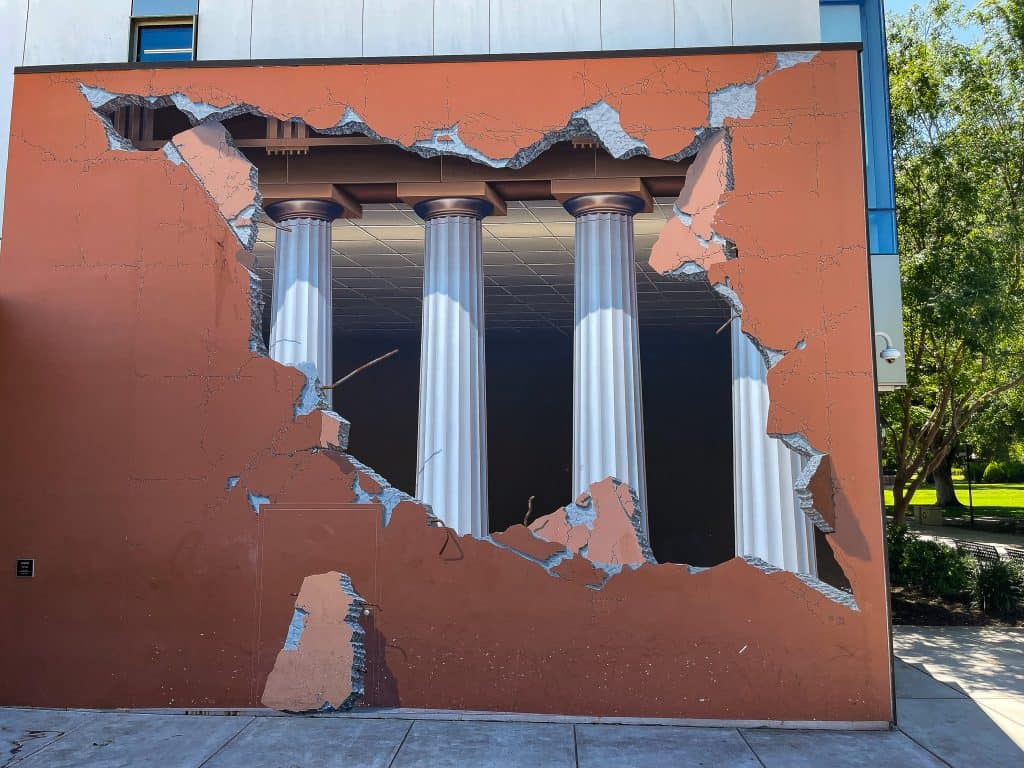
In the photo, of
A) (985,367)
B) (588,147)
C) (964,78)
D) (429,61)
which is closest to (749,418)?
(588,147)

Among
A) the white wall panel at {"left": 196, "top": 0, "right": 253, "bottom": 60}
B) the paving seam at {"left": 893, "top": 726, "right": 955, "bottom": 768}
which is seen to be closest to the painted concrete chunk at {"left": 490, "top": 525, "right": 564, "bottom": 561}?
the paving seam at {"left": 893, "top": 726, "right": 955, "bottom": 768}

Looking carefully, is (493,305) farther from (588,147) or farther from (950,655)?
(950,655)

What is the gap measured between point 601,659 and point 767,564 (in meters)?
1.58

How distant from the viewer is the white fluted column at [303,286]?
8195 mm

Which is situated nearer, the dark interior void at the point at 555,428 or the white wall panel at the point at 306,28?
the white wall panel at the point at 306,28

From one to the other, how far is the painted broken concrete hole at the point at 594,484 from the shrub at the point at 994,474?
52.7 meters

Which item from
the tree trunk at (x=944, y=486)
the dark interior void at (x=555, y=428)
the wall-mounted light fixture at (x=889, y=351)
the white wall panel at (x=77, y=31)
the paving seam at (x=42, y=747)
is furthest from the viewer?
the tree trunk at (x=944, y=486)

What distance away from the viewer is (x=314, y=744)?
6.49m

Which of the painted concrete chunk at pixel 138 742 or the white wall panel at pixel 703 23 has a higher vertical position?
the white wall panel at pixel 703 23

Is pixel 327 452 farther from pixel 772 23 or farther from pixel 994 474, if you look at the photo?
pixel 994 474

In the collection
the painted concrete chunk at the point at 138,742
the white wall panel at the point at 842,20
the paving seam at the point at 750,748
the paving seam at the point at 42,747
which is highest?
the white wall panel at the point at 842,20

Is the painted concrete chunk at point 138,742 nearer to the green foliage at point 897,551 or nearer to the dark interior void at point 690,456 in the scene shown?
the green foliage at point 897,551

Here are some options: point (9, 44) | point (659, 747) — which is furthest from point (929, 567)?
point (9, 44)

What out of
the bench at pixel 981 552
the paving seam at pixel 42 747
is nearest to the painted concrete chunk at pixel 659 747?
the paving seam at pixel 42 747
